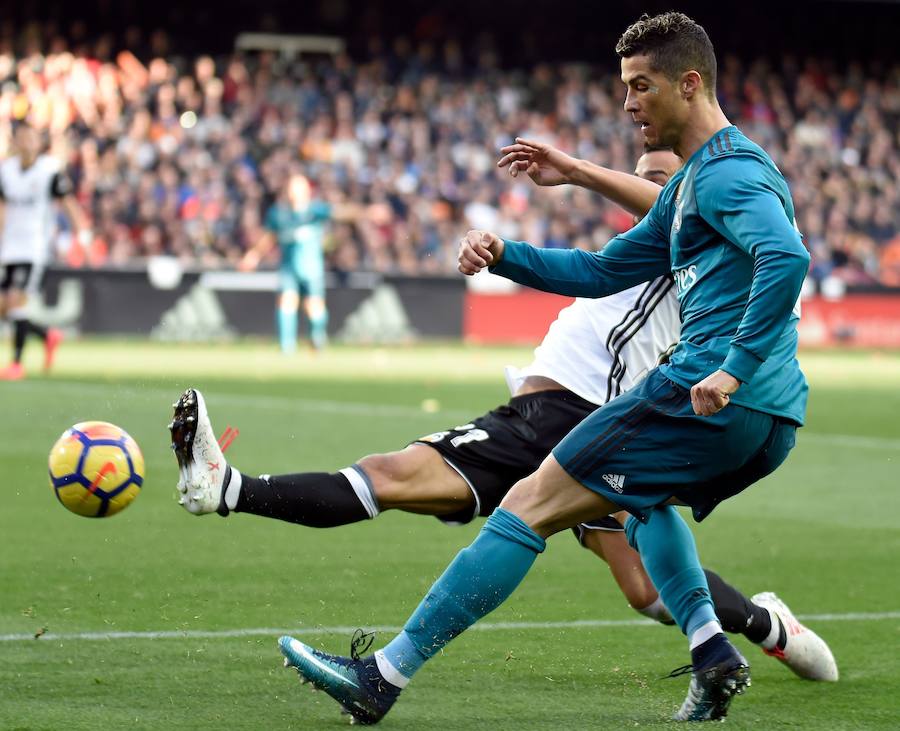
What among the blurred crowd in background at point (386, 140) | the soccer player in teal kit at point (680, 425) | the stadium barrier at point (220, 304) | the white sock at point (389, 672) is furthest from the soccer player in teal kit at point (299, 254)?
the white sock at point (389, 672)

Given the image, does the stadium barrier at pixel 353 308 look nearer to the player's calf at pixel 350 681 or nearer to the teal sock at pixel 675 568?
the teal sock at pixel 675 568

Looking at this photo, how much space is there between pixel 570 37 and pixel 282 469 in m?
27.0

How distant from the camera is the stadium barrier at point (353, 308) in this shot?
76.0 ft

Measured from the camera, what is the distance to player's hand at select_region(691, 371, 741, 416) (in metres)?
4.02

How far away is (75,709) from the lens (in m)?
4.34

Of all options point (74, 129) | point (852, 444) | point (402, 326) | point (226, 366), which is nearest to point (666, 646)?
point (852, 444)

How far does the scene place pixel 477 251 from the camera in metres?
4.54

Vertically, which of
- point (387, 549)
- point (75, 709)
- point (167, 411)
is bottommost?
point (167, 411)

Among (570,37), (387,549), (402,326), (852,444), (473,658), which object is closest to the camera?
(473,658)

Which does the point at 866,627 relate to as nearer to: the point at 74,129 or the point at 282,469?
the point at 282,469

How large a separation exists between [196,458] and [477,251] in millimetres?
1047

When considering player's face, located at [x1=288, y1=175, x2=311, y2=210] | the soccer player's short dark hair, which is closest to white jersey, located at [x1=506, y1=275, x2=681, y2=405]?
the soccer player's short dark hair

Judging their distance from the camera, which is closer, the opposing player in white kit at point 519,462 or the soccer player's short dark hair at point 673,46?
the soccer player's short dark hair at point 673,46

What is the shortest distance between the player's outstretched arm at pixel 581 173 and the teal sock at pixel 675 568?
1.11 metres
